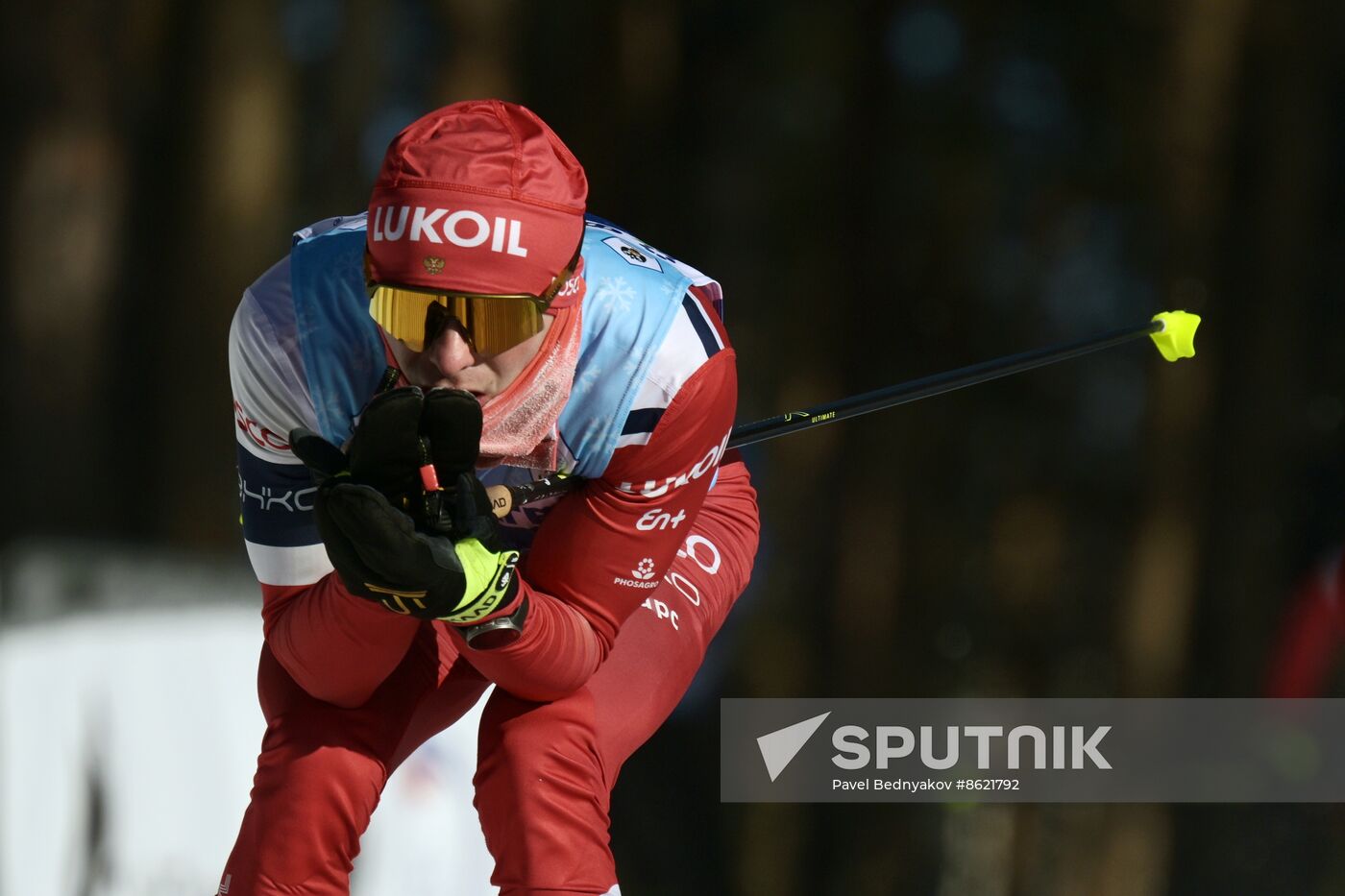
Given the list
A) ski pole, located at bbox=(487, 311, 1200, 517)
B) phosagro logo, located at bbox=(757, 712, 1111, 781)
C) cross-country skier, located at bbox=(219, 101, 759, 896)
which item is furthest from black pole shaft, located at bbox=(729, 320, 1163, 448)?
phosagro logo, located at bbox=(757, 712, 1111, 781)

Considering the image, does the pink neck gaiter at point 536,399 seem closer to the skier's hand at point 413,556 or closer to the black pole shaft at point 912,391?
the skier's hand at point 413,556

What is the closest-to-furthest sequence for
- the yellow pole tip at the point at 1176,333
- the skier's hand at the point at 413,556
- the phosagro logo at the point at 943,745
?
the skier's hand at the point at 413,556 → the yellow pole tip at the point at 1176,333 → the phosagro logo at the point at 943,745

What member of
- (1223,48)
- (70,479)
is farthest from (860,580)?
(70,479)

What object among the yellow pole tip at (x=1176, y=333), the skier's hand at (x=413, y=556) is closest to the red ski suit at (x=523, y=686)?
the skier's hand at (x=413, y=556)

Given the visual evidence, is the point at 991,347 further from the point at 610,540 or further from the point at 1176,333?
the point at 610,540

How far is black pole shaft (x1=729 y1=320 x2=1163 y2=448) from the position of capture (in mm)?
2098

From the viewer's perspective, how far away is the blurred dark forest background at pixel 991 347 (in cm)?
399

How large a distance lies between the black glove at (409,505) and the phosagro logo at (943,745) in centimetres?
209

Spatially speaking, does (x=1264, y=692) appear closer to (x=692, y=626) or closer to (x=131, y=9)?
(x=692, y=626)

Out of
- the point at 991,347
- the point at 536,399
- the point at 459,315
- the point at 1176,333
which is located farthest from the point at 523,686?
the point at 991,347

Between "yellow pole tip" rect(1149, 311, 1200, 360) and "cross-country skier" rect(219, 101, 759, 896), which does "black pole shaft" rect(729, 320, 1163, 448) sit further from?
"cross-country skier" rect(219, 101, 759, 896)

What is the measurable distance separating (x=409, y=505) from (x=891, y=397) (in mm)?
915

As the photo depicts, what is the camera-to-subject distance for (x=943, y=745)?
377 cm

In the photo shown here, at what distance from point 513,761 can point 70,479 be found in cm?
216
